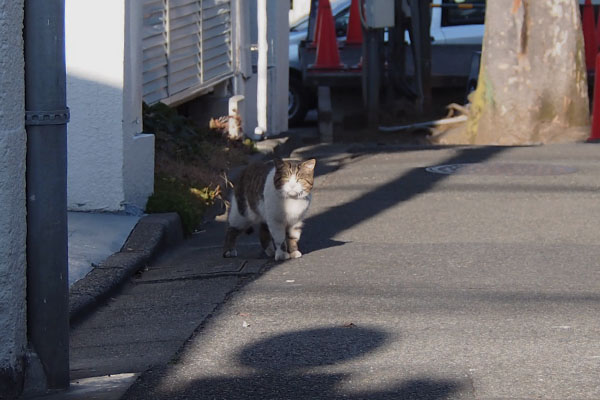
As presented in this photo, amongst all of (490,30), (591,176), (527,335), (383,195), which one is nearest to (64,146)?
(527,335)

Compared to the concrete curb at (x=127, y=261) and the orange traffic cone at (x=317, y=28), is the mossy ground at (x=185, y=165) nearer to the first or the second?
the concrete curb at (x=127, y=261)

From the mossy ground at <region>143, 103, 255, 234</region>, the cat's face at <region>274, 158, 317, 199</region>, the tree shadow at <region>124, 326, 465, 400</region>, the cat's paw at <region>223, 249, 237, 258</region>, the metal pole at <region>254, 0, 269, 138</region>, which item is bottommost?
the cat's paw at <region>223, 249, 237, 258</region>

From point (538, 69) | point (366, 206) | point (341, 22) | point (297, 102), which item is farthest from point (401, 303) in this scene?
point (341, 22)

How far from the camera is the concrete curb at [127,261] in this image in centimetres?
526

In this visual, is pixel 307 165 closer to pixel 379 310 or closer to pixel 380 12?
pixel 379 310

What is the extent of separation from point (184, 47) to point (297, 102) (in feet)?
24.7

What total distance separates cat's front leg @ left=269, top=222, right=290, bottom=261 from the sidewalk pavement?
0.11m

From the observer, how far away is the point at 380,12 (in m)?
13.6

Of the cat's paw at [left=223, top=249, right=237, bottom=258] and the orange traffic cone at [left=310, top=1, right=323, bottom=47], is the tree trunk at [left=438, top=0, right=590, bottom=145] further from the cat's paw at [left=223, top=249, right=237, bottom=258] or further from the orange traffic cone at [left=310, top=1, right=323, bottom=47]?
the cat's paw at [left=223, top=249, right=237, bottom=258]

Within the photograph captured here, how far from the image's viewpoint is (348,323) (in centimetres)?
468

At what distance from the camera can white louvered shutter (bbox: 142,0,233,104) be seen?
8953 millimetres

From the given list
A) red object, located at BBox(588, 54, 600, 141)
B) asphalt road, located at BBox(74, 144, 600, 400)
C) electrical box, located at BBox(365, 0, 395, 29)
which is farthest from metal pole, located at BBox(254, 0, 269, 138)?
red object, located at BBox(588, 54, 600, 141)

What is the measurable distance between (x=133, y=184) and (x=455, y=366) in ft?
12.9

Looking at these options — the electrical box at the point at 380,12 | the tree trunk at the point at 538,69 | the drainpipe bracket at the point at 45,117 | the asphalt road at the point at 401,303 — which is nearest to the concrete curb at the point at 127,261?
the asphalt road at the point at 401,303
